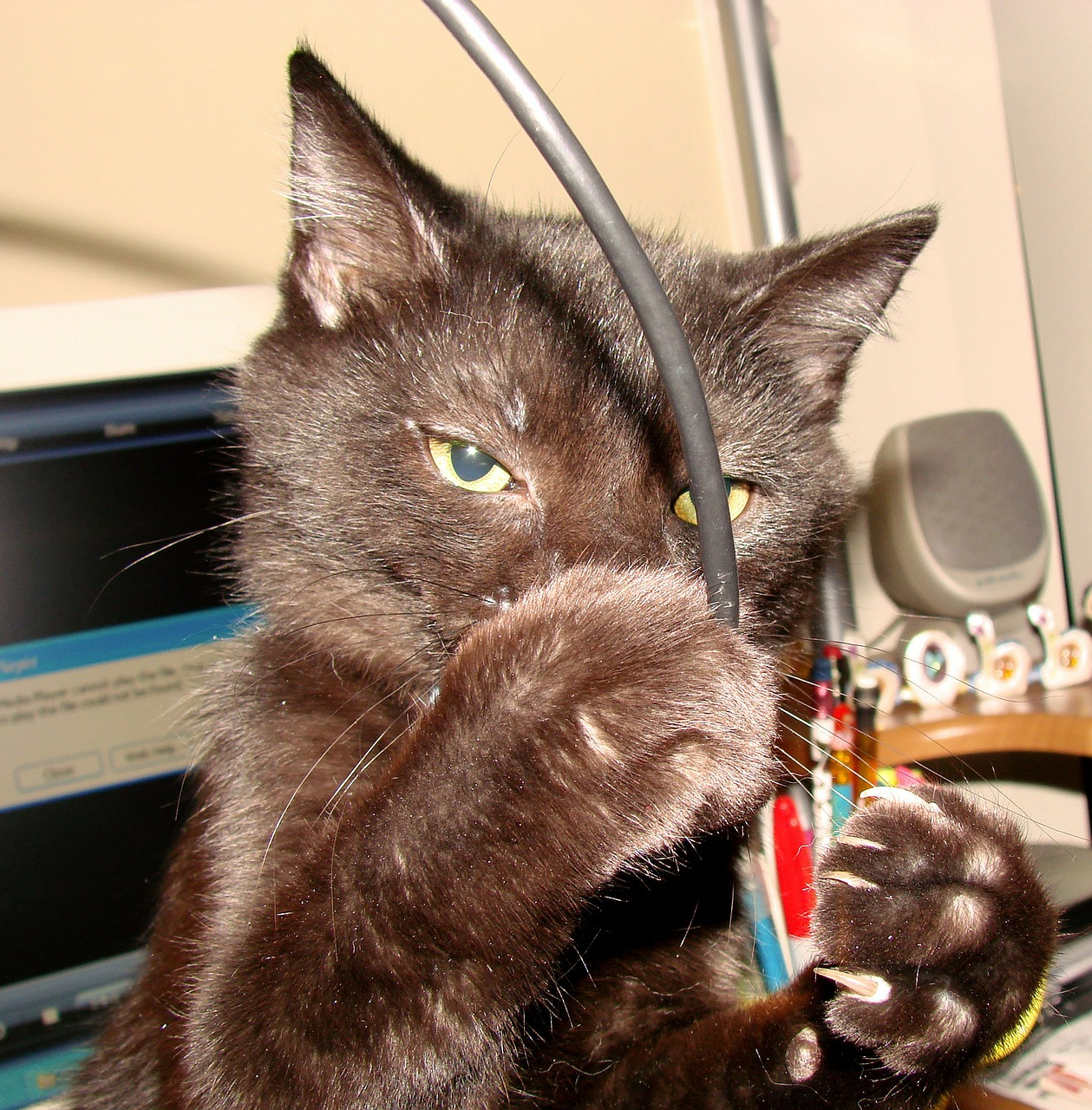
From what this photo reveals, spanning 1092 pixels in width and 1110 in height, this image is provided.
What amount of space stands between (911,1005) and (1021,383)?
1391 millimetres

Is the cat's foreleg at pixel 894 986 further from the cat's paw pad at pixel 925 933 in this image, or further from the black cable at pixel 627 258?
the black cable at pixel 627 258

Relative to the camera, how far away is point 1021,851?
54 cm

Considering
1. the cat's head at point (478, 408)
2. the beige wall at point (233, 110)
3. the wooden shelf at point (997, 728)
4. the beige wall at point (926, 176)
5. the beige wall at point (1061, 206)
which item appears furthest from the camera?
the beige wall at point (926, 176)

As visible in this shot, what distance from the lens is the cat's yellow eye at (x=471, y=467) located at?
0.64m

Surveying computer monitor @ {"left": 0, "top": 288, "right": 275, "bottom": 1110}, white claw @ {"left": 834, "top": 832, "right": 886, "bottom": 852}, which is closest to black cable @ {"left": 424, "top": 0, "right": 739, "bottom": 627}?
white claw @ {"left": 834, "top": 832, "right": 886, "bottom": 852}

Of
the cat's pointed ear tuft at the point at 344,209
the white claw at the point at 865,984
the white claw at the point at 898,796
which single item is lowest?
the white claw at the point at 865,984

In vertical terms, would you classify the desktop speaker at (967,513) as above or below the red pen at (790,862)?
above

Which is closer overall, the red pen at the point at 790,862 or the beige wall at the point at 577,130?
the red pen at the point at 790,862

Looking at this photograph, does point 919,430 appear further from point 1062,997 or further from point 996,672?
point 1062,997

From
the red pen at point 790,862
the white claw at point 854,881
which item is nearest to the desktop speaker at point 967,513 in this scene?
the red pen at point 790,862

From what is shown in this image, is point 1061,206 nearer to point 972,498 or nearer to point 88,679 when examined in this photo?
point 972,498

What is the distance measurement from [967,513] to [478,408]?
987mm

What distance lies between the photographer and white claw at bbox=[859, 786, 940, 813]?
49 cm

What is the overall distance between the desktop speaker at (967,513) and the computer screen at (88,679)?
102 cm
